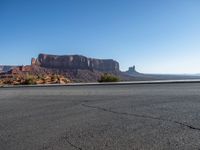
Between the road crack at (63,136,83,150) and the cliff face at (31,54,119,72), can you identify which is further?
the cliff face at (31,54,119,72)

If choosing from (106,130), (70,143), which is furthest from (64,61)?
(70,143)

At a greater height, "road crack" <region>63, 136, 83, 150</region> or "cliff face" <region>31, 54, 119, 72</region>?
"cliff face" <region>31, 54, 119, 72</region>

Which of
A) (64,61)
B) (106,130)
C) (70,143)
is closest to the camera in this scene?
(70,143)

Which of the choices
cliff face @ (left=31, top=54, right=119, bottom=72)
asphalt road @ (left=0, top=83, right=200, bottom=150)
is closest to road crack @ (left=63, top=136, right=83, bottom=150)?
asphalt road @ (left=0, top=83, right=200, bottom=150)

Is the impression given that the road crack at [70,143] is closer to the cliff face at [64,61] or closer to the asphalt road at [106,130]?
the asphalt road at [106,130]

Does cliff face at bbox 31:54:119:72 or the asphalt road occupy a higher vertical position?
cliff face at bbox 31:54:119:72

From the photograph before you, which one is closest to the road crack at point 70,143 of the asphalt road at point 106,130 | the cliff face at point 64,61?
the asphalt road at point 106,130

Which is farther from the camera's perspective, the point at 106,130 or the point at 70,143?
the point at 106,130

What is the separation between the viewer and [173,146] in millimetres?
4984

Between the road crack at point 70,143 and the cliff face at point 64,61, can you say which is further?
the cliff face at point 64,61

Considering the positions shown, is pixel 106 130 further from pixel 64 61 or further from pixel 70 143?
pixel 64 61

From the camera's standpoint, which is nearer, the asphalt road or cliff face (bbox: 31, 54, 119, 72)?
the asphalt road

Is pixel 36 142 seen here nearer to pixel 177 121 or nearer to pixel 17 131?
pixel 17 131

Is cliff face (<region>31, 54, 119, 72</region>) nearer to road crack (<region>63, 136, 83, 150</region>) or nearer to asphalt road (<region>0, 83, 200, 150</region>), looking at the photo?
asphalt road (<region>0, 83, 200, 150</region>)
